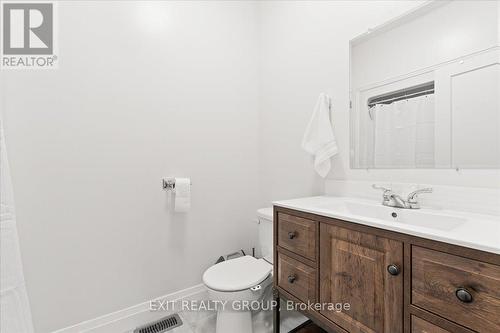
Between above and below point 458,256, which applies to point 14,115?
above

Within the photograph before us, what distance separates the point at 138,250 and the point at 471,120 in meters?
1.93

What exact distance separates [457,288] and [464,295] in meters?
0.02

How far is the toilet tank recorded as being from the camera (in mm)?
1615

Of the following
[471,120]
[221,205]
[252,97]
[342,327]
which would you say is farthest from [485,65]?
[221,205]

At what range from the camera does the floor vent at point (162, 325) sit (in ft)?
4.94

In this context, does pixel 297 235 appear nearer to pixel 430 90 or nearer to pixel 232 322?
pixel 232 322

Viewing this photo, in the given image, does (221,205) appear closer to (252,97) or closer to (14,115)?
(252,97)

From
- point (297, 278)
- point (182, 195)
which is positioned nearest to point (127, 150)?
point (182, 195)

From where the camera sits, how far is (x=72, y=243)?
138 centimetres

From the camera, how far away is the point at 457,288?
0.64m

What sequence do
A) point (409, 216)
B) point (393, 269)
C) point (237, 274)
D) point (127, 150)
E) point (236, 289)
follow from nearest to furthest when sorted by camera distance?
point (393, 269) → point (409, 216) → point (236, 289) → point (237, 274) → point (127, 150)

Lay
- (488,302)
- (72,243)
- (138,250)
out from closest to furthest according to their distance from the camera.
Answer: (488,302)
(72,243)
(138,250)

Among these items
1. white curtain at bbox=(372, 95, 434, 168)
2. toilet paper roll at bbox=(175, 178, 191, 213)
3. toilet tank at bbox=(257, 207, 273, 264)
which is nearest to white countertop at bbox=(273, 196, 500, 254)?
white curtain at bbox=(372, 95, 434, 168)

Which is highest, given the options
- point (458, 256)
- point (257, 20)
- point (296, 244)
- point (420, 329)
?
point (257, 20)
